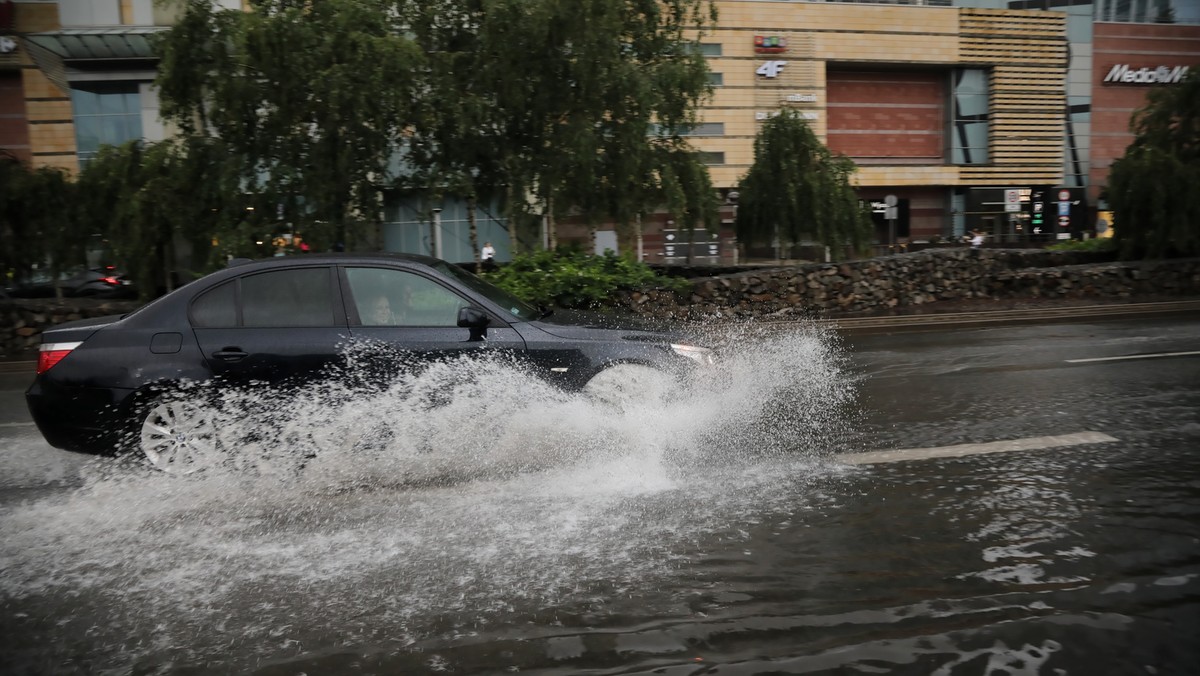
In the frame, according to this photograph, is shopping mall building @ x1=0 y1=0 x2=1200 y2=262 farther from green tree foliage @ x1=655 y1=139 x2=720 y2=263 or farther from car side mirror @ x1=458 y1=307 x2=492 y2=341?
car side mirror @ x1=458 y1=307 x2=492 y2=341

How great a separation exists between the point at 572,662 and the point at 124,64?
31651mm

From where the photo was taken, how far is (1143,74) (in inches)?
1775

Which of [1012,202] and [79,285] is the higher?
[1012,202]

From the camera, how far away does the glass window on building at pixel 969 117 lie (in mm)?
42125

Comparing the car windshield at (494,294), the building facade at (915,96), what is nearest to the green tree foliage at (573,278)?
the car windshield at (494,294)

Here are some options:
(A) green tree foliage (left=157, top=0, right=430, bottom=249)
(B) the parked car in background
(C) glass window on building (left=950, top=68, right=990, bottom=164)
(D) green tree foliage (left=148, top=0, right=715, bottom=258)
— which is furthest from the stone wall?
(C) glass window on building (left=950, top=68, right=990, bottom=164)

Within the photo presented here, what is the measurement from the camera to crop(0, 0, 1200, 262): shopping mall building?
38.7m

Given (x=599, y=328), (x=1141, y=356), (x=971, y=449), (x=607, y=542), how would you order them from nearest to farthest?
(x=607, y=542)
(x=599, y=328)
(x=971, y=449)
(x=1141, y=356)

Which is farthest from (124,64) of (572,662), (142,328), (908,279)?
(572,662)

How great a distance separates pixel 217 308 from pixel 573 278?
32.9 ft

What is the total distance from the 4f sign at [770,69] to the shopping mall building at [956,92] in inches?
2.5

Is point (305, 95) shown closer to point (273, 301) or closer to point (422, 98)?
point (422, 98)

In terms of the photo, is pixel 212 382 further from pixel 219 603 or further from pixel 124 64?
pixel 124 64

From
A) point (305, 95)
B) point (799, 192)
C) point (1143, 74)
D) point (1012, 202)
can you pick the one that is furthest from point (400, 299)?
point (1143, 74)
